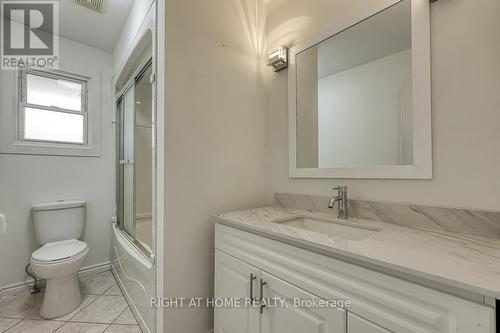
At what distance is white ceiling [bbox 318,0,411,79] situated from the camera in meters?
1.06

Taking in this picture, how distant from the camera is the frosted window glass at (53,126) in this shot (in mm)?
2049

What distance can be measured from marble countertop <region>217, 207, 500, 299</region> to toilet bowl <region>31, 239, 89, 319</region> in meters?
1.50

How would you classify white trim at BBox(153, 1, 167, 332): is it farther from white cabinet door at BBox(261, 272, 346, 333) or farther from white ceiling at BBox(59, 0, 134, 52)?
white ceiling at BBox(59, 0, 134, 52)

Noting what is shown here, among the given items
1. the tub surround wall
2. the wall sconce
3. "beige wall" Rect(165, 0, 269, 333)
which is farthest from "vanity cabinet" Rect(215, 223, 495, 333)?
the wall sconce

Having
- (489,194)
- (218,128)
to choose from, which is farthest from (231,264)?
(489,194)

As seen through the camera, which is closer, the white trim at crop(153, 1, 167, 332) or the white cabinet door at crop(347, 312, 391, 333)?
the white cabinet door at crop(347, 312, 391, 333)

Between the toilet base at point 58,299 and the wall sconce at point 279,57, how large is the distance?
2263mm

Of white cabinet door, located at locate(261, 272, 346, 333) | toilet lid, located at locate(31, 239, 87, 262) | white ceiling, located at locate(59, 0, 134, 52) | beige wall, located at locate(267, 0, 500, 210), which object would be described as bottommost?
toilet lid, located at locate(31, 239, 87, 262)

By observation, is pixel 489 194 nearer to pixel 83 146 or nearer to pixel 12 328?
pixel 12 328

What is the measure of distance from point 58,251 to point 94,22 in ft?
6.53

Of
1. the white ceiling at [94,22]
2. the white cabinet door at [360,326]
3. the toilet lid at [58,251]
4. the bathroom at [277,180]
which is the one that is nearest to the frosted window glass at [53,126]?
the bathroom at [277,180]

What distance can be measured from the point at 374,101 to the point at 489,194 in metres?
0.62

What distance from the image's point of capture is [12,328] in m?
1.48

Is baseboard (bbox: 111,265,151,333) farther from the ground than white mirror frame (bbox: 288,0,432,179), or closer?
closer
